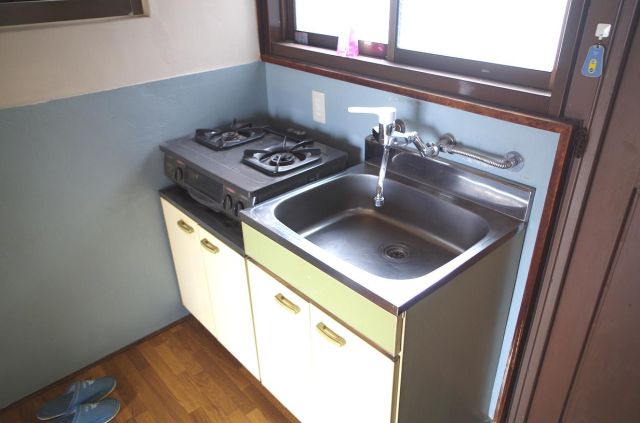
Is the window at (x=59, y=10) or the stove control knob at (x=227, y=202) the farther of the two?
the stove control knob at (x=227, y=202)

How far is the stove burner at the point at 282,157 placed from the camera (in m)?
1.71

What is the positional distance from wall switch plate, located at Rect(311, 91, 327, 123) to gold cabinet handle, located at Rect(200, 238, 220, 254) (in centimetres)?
68

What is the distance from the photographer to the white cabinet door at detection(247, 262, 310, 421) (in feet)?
4.93

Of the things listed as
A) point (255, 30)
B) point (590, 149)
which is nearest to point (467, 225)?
point (590, 149)

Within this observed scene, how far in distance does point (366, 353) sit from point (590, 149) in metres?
0.79

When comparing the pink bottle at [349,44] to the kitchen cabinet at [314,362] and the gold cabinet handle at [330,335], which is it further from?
the gold cabinet handle at [330,335]

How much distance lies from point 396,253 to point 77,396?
1.47 m

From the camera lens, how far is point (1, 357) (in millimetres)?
1853

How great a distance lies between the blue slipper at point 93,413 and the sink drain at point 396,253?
1296 mm

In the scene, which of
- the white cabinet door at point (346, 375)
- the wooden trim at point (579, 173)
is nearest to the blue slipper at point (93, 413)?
the white cabinet door at point (346, 375)

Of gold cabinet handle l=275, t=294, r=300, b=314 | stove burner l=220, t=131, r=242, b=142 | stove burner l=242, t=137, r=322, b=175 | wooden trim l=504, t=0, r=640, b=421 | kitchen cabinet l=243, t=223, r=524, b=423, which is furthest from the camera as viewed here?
stove burner l=220, t=131, r=242, b=142

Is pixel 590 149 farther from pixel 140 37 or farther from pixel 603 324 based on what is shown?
pixel 140 37

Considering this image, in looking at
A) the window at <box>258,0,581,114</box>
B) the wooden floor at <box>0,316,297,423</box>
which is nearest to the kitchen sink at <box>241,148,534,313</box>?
the window at <box>258,0,581,114</box>

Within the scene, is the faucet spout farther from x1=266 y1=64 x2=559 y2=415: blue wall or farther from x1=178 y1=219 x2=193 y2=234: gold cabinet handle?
x1=178 y1=219 x2=193 y2=234: gold cabinet handle
